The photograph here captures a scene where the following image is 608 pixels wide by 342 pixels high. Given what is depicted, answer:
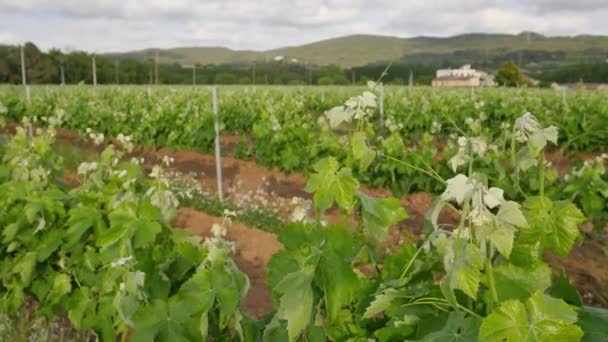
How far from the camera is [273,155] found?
350 inches

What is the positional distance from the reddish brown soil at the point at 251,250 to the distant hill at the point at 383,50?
111231 millimetres

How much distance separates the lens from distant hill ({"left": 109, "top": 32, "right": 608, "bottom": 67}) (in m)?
121

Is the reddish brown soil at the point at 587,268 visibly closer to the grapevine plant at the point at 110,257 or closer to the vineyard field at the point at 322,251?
the vineyard field at the point at 322,251

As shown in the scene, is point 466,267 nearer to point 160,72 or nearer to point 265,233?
point 265,233

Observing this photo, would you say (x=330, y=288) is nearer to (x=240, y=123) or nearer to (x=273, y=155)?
(x=273, y=155)

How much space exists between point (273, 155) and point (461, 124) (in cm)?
510

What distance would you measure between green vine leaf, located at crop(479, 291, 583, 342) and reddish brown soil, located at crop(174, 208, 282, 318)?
10.7ft

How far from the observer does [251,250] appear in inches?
226

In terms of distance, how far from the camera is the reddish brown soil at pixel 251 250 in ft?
14.7

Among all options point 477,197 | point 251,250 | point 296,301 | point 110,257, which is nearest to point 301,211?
point 296,301

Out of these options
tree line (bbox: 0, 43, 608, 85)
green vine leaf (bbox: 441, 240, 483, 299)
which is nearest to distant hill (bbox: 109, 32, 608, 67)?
tree line (bbox: 0, 43, 608, 85)

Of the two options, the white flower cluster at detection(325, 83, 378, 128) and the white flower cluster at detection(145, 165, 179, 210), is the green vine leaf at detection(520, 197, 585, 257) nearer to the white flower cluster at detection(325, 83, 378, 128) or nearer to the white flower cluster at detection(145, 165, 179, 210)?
the white flower cluster at detection(325, 83, 378, 128)

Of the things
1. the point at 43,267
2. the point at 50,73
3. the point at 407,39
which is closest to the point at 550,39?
the point at 407,39

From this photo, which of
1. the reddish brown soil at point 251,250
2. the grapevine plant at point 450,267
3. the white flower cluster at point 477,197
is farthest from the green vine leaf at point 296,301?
the reddish brown soil at point 251,250
